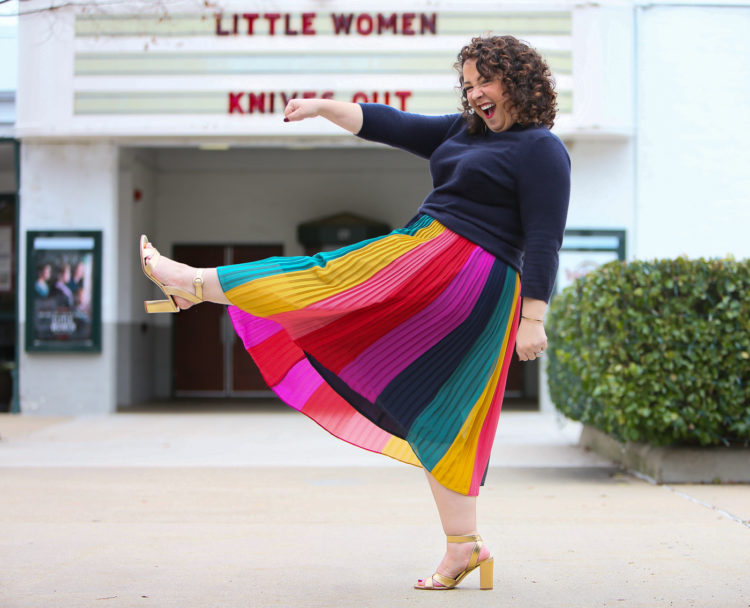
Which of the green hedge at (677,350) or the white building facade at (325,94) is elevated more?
the white building facade at (325,94)

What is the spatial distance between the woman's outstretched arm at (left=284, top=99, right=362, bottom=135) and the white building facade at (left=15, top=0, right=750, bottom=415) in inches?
296

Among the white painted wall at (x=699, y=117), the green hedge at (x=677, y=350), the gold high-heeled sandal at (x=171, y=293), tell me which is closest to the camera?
the gold high-heeled sandal at (x=171, y=293)

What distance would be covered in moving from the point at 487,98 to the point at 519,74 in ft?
0.41

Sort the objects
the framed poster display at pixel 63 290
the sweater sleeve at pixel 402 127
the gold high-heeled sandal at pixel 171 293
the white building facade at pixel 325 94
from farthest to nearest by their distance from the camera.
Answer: the framed poster display at pixel 63 290, the white building facade at pixel 325 94, the sweater sleeve at pixel 402 127, the gold high-heeled sandal at pixel 171 293

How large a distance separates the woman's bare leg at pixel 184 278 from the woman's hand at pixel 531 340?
3.06 ft

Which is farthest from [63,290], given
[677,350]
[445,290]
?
[445,290]

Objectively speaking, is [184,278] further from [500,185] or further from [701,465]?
[701,465]

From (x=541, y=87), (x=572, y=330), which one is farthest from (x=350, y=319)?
(x=572, y=330)

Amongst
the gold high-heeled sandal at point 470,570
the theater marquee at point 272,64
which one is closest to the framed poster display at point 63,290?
the theater marquee at point 272,64

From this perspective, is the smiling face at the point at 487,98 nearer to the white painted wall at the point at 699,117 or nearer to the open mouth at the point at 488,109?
the open mouth at the point at 488,109

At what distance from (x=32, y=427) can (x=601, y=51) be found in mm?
7488

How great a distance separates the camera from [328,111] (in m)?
→ 3.05

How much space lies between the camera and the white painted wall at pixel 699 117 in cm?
1062

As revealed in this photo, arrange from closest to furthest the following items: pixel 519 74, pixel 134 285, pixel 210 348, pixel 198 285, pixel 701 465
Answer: pixel 198 285
pixel 519 74
pixel 701 465
pixel 134 285
pixel 210 348
